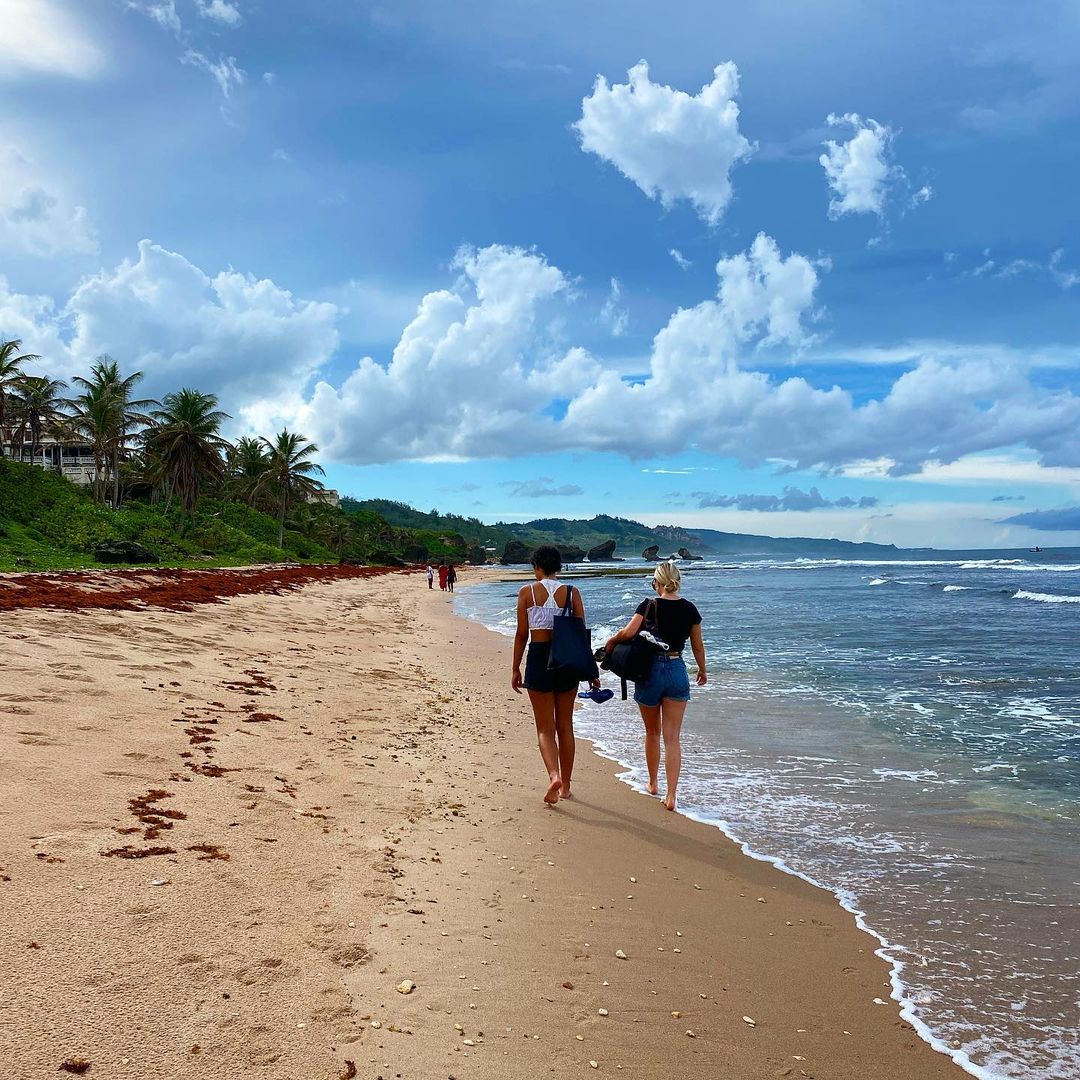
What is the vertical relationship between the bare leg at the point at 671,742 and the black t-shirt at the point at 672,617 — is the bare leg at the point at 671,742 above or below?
below

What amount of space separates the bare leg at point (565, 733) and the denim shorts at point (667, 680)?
29.1 inches

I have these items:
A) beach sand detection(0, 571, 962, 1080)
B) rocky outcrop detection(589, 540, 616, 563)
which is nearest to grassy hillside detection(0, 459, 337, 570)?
beach sand detection(0, 571, 962, 1080)

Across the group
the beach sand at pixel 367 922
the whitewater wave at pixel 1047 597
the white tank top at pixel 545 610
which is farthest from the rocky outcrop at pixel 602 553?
the white tank top at pixel 545 610

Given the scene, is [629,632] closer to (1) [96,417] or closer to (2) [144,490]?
(1) [96,417]

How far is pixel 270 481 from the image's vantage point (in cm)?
6650

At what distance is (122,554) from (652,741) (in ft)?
101

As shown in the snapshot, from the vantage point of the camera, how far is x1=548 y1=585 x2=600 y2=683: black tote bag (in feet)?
20.1

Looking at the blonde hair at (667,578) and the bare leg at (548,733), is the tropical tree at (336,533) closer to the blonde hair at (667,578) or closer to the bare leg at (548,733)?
the bare leg at (548,733)

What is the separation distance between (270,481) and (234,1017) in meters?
68.1

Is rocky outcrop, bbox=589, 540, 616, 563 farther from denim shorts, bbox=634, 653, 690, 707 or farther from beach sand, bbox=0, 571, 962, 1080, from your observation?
beach sand, bbox=0, 571, 962, 1080

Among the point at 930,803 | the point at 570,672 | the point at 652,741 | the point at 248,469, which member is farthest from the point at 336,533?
the point at 930,803

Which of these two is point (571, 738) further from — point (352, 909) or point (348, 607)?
point (348, 607)

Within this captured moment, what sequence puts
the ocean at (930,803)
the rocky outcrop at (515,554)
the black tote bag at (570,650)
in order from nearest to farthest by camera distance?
the ocean at (930,803) < the black tote bag at (570,650) < the rocky outcrop at (515,554)

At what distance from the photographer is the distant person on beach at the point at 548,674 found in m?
6.29
